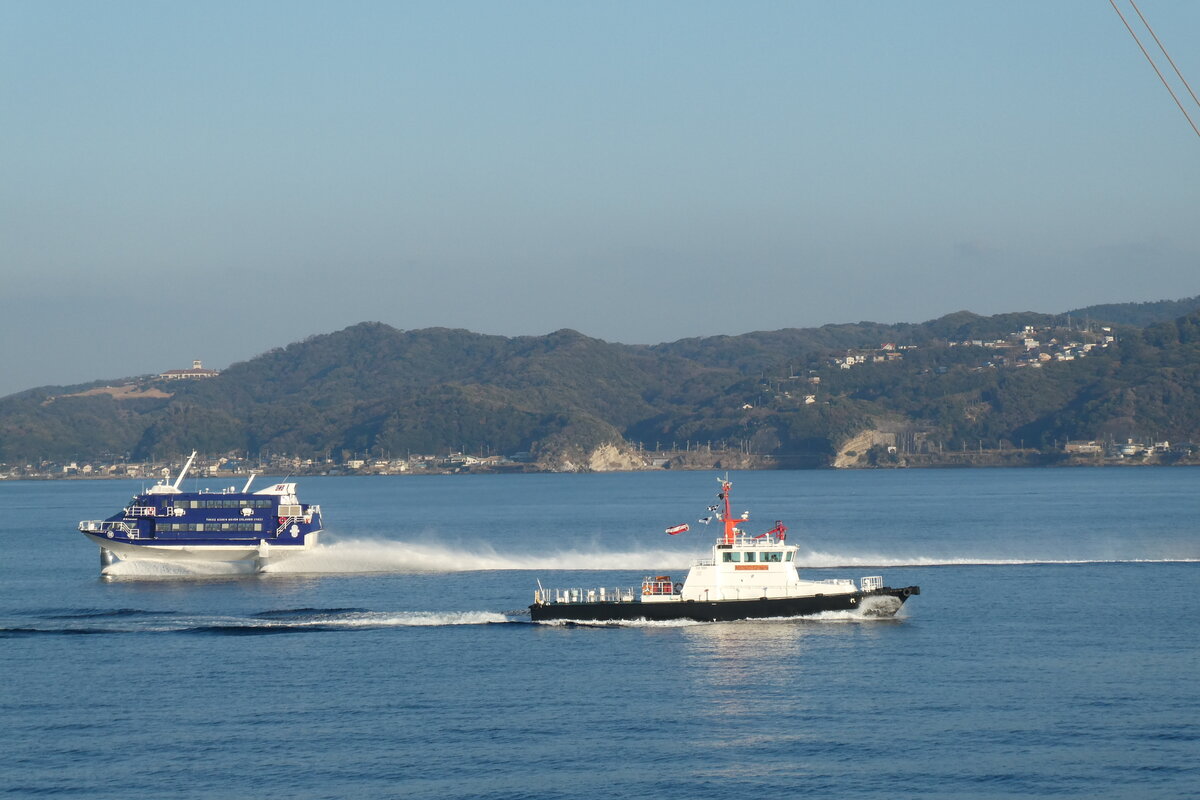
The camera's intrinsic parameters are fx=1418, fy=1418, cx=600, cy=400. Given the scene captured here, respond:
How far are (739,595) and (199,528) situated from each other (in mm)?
52341

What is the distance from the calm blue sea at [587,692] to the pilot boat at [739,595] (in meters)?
1.22

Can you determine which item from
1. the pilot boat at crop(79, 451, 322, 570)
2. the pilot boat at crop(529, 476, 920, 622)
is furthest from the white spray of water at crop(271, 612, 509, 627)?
the pilot boat at crop(79, 451, 322, 570)

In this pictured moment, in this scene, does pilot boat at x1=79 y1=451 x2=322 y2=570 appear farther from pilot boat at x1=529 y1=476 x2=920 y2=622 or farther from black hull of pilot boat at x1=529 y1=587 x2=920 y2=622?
pilot boat at x1=529 y1=476 x2=920 y2=622

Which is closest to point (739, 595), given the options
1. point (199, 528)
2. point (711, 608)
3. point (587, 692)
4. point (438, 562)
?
point (711, 608)

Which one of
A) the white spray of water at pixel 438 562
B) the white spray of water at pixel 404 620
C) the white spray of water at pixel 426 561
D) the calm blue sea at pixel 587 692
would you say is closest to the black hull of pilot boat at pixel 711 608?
the calm blue sea at pixel 587 692

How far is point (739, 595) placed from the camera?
7719 centimetres

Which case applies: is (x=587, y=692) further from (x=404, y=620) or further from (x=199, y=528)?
(x=199, y=528)

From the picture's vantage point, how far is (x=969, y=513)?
189250mm

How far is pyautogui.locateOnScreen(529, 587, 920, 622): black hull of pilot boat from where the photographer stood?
77.0m

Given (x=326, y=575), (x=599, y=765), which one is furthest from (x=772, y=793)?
(x=326, y=575)

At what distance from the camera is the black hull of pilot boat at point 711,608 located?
77000 millimetres

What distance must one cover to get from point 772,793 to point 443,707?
17.3 m

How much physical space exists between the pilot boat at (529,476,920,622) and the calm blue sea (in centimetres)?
122

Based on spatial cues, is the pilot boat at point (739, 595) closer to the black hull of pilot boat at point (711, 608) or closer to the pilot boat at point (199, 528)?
the black hull of pilot boat at point (711, 608)
